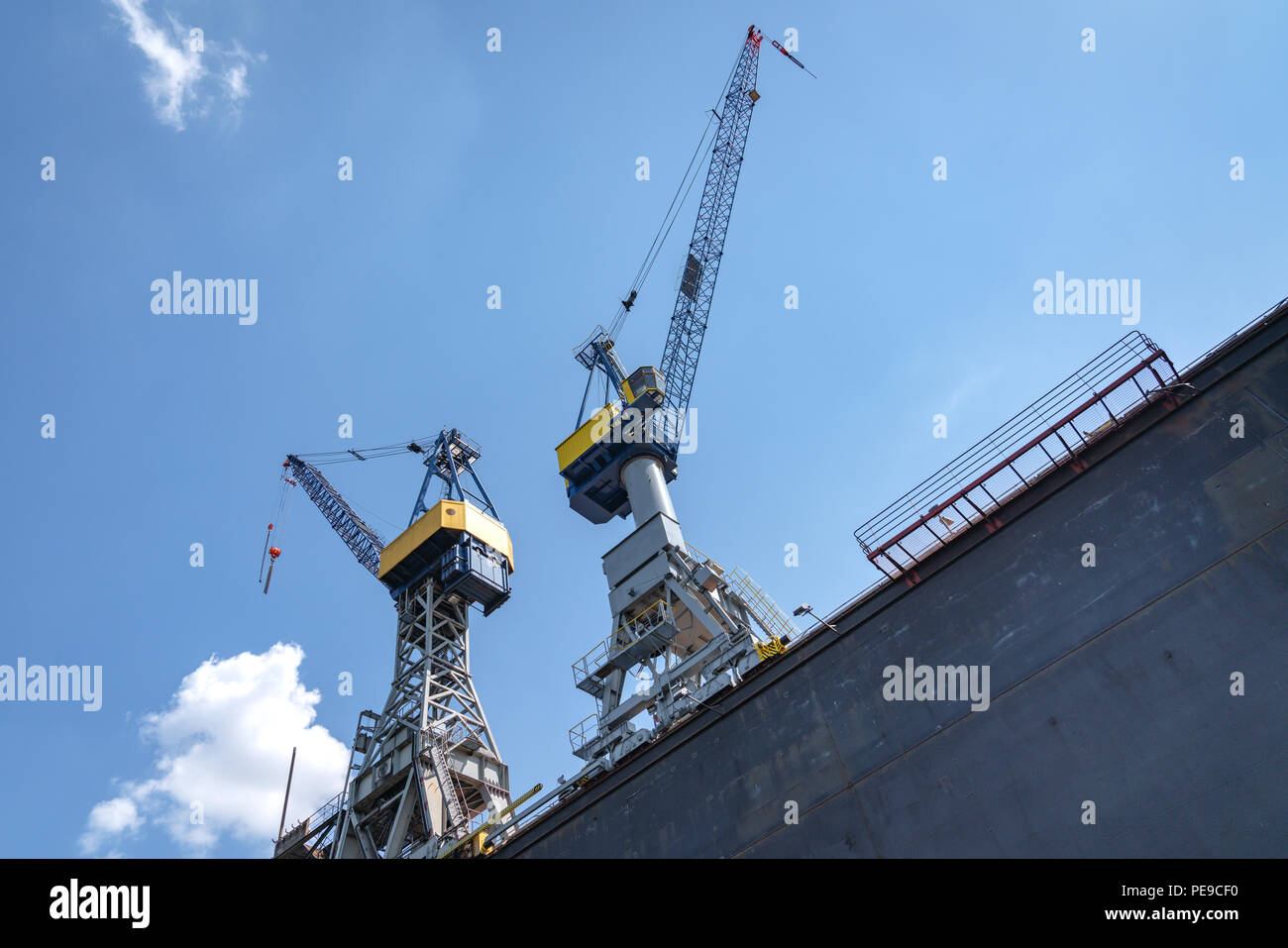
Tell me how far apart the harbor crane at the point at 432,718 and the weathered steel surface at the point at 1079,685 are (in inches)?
574

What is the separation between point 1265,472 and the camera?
1989 cm

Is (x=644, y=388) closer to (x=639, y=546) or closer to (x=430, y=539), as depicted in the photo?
(x=639, y=546)

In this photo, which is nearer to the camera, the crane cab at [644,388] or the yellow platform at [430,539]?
the crane cab at [644,388]

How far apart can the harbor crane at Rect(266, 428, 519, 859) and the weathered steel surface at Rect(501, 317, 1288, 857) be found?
47.8 ft

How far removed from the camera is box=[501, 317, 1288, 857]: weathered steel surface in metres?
18.5

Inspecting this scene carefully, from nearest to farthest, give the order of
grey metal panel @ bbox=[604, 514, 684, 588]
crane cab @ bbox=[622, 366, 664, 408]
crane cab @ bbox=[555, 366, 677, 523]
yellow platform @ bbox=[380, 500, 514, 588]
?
grey metal panel @ bbox=[604, 514, 684, 588], crane cab @ bbox=[555, 366, 677, 523], crane cab @ bbox=[622, 366, 664, 408], yellow platform @ bbox=[380, 500, 514, 588]

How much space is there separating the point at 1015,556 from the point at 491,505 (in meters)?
39.9

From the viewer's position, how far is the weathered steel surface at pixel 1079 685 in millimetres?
18484

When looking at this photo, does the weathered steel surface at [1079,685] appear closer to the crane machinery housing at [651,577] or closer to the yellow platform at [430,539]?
the crane machinery housing at [651,577]
